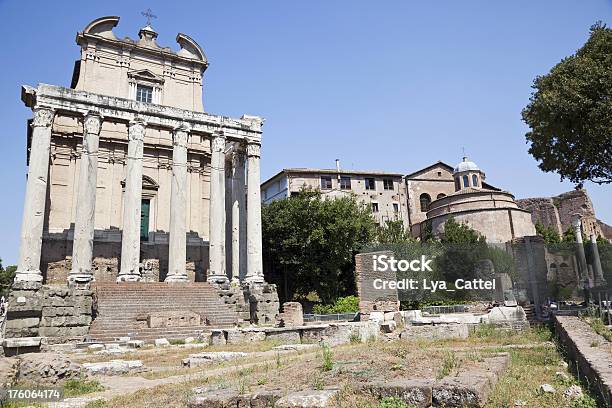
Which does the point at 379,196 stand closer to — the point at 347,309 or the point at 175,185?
the point at 347,309

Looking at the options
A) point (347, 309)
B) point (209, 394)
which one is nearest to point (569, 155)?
point (347, 309)

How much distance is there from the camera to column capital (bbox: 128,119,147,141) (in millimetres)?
25469

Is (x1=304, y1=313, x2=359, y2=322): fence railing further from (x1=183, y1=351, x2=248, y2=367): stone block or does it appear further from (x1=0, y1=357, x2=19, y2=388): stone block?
(x1=0, y1=357, x2=19, y2=388): stone block

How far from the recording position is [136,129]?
25.7 metres

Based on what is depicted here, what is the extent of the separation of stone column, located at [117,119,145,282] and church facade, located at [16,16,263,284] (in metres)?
0.06

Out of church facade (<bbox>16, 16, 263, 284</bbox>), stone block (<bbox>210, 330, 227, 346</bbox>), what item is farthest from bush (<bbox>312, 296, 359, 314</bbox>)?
stone block (<bbox>210, 330, 227, 346</bbox>)

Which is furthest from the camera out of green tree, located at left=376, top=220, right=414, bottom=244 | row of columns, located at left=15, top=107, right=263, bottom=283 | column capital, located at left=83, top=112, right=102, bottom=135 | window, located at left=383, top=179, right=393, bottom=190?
window, located at left=383, top=179, right=393, bottom=190

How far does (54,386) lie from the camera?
8953mm

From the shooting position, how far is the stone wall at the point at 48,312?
19078 mm

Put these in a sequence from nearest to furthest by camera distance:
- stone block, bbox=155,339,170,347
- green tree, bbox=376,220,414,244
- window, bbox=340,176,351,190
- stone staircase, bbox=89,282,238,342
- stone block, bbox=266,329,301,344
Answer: stone block, bbox=266,329,301,344 < stone block, bbox=155,339,170,347 < stone staircase, bbox=89,282,238,342 < green tree, bbox=376,220,414,244 < window, bbox=340,176,351,190

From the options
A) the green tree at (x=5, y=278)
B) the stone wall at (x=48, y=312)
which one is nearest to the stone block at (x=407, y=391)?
the stone wall at (x=48, y=312)

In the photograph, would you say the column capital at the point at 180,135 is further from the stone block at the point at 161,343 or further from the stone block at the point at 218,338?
the stone block at the point at 218,338

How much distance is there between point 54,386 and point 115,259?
19.9 meters

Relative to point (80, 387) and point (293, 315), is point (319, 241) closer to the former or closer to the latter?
point (293, 315)
